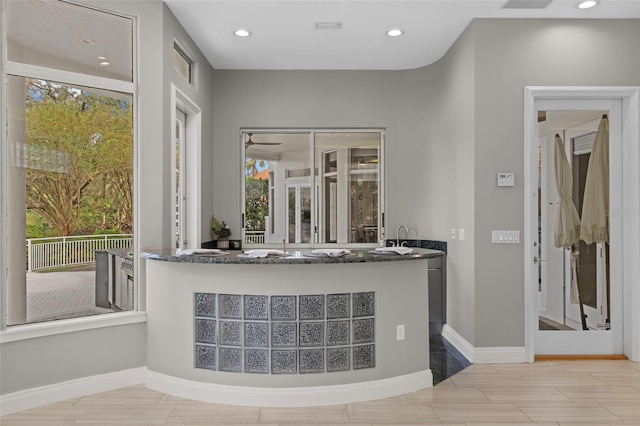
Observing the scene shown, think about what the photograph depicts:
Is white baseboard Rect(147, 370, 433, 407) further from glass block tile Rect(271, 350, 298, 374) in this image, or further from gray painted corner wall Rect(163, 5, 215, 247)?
gray painted corner wall Rect(163, 5, 215, 247)

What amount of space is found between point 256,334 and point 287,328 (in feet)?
0.71

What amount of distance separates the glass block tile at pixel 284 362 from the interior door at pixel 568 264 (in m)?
2.33

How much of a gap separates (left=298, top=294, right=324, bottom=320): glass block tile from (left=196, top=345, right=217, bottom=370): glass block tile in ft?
2.24

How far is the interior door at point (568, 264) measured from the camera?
14.0ft

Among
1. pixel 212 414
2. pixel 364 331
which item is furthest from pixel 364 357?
pixel 212 414

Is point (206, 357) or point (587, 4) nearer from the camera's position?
point (206, 357)

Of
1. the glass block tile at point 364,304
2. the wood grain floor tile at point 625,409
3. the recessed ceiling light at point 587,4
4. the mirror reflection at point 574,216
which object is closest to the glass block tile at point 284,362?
the glass block tile at point 364,304

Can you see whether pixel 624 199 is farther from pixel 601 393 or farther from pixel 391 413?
pixel 391 413

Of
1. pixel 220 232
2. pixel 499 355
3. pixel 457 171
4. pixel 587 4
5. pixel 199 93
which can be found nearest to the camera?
pixel 587 4

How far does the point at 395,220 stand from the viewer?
5680 mm

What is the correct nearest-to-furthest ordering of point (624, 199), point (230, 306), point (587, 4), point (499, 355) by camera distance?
point (230, 306), point (587, 4), point (499, 355), point (624, 199)

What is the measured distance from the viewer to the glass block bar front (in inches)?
128

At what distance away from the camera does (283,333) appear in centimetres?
326

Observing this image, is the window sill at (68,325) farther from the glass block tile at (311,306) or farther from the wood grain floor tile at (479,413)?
the wood grain floor tile at (479,413)
